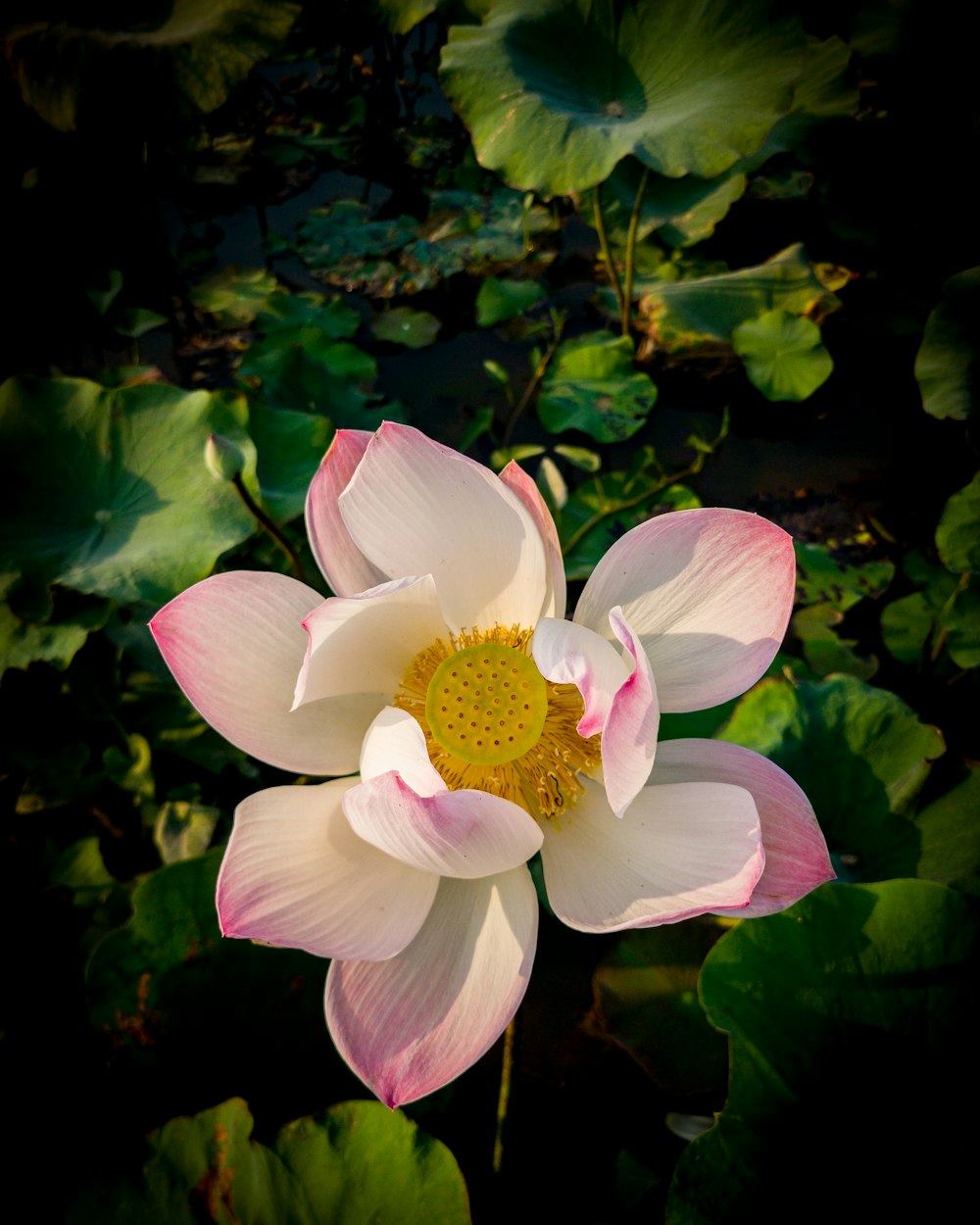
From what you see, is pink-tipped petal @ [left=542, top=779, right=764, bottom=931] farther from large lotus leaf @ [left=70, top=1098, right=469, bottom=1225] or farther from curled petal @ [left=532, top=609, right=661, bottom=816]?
large lotus leaf @ [left=70, top=1098, right=469, bottom=1225]

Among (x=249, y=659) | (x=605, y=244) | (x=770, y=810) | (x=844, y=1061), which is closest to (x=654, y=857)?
(x=770, y=810)

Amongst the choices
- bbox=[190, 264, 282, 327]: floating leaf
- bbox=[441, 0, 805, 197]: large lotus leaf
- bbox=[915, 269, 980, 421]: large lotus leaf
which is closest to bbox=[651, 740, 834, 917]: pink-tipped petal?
bbox=[915, 269, 980, 421]: large lotus leaf

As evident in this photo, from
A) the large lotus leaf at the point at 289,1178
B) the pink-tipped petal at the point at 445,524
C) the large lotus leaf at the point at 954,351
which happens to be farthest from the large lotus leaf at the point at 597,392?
the large lotus leaf at the point at 289,1178

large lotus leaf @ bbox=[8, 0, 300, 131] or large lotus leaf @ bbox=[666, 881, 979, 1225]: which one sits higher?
large lotus leaf @ bbox=[8, 0, 300, 131]

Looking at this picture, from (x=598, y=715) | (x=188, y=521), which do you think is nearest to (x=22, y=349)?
(x=188, y=521)

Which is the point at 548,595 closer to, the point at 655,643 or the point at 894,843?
the point at 655,643

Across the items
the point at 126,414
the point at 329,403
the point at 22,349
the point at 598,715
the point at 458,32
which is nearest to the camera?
the point at 598,715

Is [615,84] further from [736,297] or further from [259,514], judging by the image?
[259,514]
